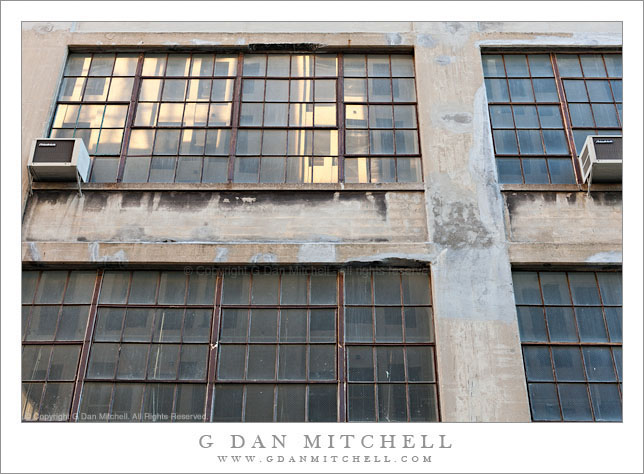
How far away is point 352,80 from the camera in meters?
12.7

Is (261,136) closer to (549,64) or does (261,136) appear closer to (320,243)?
(320,243)

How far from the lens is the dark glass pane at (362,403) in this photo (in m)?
9.50

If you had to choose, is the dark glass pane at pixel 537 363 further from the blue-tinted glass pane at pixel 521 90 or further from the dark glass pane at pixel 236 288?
the blue-tinted glass pane at pixel 521 90

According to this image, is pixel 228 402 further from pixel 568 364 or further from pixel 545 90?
pixel 545 90

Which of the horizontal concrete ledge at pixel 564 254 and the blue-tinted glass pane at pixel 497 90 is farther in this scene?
the blue-tinted glass pane at pixel 497 90

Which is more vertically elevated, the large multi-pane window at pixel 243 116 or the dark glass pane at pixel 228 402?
the large multi-pane window at pixel 243 116

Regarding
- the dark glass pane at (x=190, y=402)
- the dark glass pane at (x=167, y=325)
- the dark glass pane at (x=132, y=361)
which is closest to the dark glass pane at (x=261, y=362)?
the dark glass pane at (x=190, y=402)

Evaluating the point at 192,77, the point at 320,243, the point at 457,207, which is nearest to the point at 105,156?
the point at 192,77

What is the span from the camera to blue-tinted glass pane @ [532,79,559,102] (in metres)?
12.4

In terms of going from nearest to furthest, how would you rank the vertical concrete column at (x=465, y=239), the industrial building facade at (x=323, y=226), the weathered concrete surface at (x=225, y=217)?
the vertical concrete column at (x=465, y=239) → the industrial building facade at (x=323, y=226) → the weathered concrete surface at (x=225, y=217)

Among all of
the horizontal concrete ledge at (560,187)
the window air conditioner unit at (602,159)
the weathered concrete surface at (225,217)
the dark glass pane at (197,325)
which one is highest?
the window air conditioner unit at (602,159)

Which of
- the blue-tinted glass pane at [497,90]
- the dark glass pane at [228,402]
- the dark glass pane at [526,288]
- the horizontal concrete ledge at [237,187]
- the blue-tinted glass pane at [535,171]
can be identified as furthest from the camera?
the blue-tinted glass pane at [497,90]

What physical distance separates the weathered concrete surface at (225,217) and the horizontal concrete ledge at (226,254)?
19 cm

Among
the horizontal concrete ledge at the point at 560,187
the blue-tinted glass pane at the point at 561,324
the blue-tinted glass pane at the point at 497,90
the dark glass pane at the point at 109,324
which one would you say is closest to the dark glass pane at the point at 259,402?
the dark glass pane at the point at 109,324
